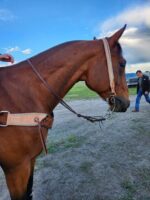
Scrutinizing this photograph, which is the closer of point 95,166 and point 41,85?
point 41,85

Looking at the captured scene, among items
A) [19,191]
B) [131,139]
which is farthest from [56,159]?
[19,191]

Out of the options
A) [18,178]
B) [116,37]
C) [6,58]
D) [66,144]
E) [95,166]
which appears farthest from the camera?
[66,144]

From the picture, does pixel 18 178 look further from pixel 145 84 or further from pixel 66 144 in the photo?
pixel 145 84

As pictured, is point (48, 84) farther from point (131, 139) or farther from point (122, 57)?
point (131, 139)

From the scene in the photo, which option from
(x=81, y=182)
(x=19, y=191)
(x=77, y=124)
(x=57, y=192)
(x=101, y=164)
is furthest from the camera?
(x=77, y=124)

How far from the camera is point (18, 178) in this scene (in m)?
2.73

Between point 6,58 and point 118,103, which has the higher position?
point 6,58

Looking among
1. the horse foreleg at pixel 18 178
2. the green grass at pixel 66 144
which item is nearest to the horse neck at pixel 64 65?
the horse foreleg at pixel 18 178

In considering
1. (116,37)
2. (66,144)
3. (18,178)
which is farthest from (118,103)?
(66,144)

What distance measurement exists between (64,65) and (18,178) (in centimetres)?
120

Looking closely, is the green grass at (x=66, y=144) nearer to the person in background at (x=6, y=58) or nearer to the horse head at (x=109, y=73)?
the person in background at (x=6, y=58)

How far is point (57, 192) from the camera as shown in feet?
14.2

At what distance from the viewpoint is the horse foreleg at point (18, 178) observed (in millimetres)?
2711

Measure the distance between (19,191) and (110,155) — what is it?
345cm
